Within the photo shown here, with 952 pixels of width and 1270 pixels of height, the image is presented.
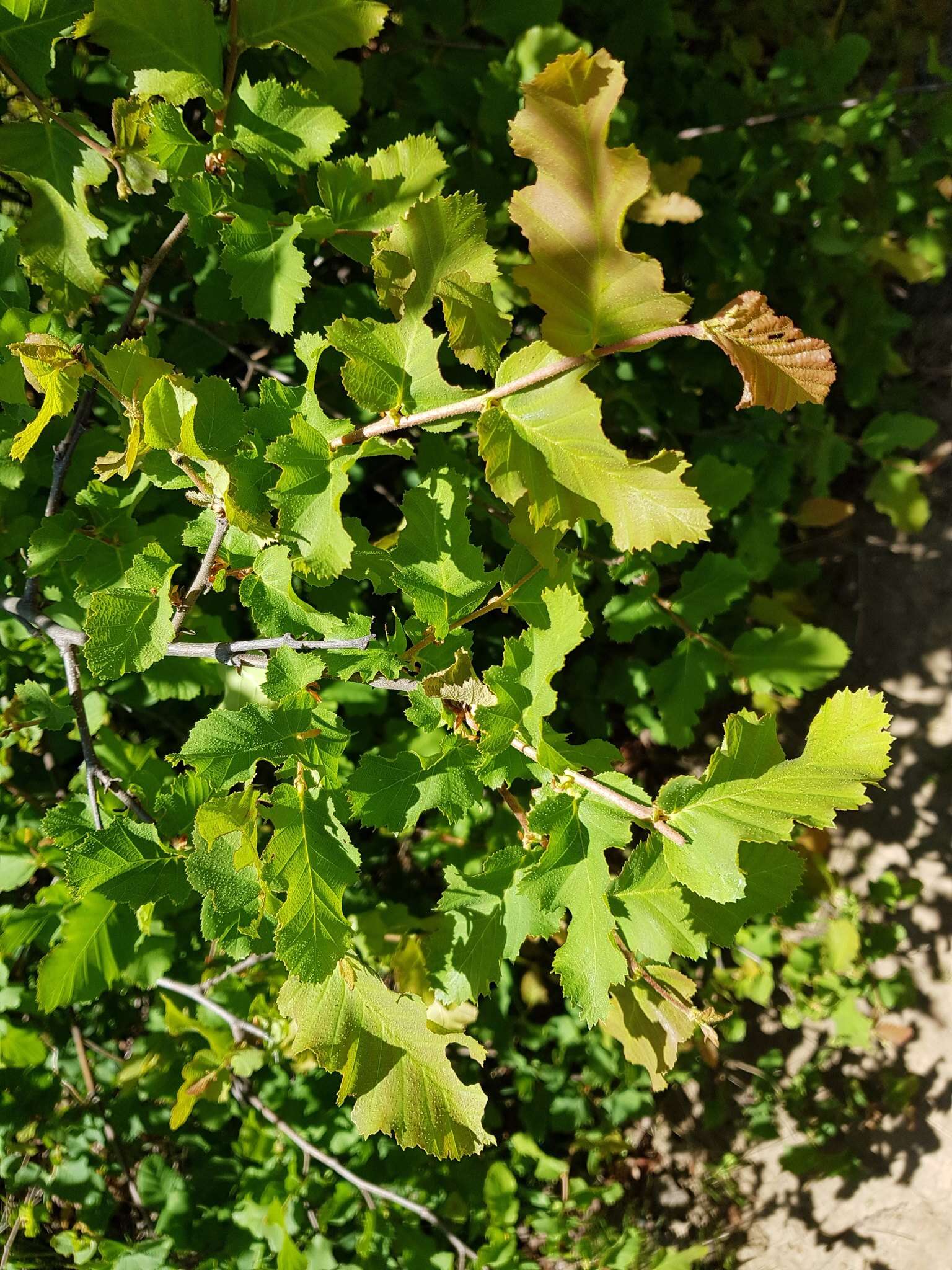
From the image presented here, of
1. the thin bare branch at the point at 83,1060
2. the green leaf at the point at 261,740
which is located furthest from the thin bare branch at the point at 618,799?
the thin bare branch at the point at 83,1060

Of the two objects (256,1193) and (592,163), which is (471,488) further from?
(256,1193)

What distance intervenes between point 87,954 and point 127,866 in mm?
370

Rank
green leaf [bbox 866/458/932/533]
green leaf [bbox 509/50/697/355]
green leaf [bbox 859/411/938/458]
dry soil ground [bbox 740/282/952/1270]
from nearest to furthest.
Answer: green leaf [bbox 509/50/697/355]
green leaf [bbox 859/411/938/458]
green leaf [bbox 866/458/932/533]
dry soil ground [bbox 740/282/952/1270]

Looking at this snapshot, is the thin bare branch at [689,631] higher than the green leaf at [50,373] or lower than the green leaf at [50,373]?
lower

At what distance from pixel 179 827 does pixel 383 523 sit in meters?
1.15

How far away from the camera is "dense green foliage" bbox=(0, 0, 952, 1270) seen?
938 mm

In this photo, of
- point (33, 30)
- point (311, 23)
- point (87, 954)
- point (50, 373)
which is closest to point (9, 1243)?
point (87, 954)

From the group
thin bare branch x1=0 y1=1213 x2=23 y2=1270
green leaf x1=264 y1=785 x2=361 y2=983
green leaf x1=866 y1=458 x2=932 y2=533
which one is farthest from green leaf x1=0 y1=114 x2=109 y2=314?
green leaf x1=866 y1=458 x2=932 y2=533

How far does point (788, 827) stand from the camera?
0.87 m

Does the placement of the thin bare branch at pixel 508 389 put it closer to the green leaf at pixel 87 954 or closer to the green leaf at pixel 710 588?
the green leaf at pixel 87 954

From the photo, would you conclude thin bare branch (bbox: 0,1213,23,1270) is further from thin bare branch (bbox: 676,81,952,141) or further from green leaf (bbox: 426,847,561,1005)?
thin bare branch (bbox: 676,81,952,141)

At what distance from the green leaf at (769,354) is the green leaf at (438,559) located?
449 mm

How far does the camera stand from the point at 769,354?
77 cm

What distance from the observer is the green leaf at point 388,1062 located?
1063mm
